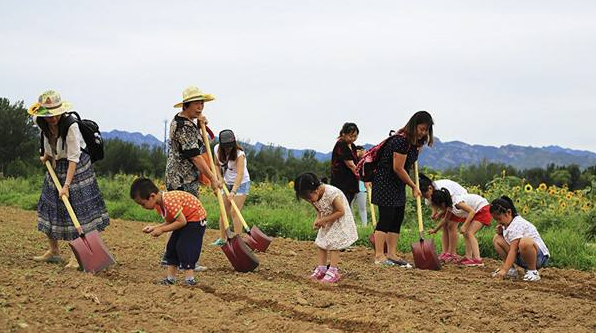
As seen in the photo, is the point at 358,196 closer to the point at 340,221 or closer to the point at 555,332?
the point at 340,221

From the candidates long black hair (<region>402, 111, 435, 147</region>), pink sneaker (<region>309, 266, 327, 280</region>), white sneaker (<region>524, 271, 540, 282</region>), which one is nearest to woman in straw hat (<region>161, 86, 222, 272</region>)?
pink sneaker (<region>309, 266, 327, 280</region>)

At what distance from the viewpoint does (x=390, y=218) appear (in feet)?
24.6

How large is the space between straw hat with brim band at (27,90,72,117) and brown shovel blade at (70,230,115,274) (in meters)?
1.05

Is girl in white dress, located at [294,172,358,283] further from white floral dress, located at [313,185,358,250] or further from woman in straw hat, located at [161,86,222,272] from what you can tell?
woman in straw hat, located at [161,86,222,272]

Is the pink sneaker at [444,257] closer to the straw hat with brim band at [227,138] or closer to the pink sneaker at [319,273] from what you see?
the pink sneaker at [319,273]

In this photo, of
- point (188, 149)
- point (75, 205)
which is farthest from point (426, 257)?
point (75, 205)

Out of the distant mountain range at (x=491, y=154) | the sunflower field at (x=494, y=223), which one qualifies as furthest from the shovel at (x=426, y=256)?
the distant mountain range at (x=491, y=154)

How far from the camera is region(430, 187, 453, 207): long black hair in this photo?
7676 millimetres

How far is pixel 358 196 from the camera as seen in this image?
1012cm

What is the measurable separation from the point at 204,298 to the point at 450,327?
5.50 feet

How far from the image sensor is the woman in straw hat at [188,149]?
6484 mm

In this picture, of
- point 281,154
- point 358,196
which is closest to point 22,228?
point 358,196

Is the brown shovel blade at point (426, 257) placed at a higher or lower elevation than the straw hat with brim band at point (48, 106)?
lower

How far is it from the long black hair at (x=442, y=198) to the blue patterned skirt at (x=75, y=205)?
128 inches
